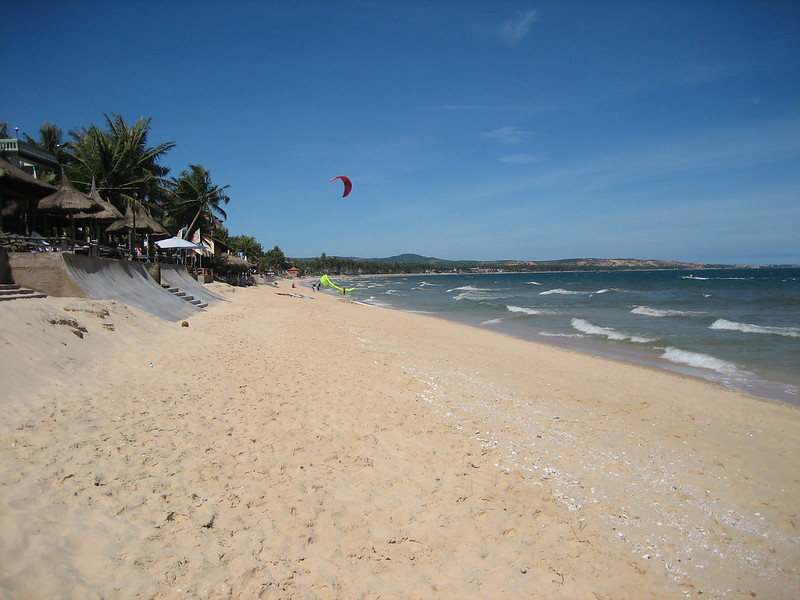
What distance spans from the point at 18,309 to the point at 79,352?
47.3 inches

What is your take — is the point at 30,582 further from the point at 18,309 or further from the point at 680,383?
the point at 680,383

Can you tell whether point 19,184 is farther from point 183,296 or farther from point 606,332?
point 606,332

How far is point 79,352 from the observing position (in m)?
6.54

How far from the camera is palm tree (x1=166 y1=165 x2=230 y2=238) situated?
107 feet

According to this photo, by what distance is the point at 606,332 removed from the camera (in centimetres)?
1736

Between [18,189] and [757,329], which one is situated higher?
[18,189]

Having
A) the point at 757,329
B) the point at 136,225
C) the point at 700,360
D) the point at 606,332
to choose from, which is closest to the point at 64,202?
the point at 136,225

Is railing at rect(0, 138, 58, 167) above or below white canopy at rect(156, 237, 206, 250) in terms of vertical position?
above

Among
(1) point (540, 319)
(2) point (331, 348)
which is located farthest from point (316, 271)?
(2) point (331, 348)

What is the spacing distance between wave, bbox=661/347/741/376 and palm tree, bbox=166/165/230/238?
29.9 m

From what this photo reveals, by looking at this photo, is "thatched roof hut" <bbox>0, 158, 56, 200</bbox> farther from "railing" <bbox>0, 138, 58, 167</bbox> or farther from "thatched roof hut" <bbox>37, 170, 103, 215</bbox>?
"railing" <bbox>0, 138, 58, 167</bbox>

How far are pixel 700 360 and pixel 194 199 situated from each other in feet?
105

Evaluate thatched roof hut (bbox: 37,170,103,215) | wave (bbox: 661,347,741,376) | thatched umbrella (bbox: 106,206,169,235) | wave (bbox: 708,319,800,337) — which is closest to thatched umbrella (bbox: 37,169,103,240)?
thatched roof hut (bbox: 37,170,103,215)

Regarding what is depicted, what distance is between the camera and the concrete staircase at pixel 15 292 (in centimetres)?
832
